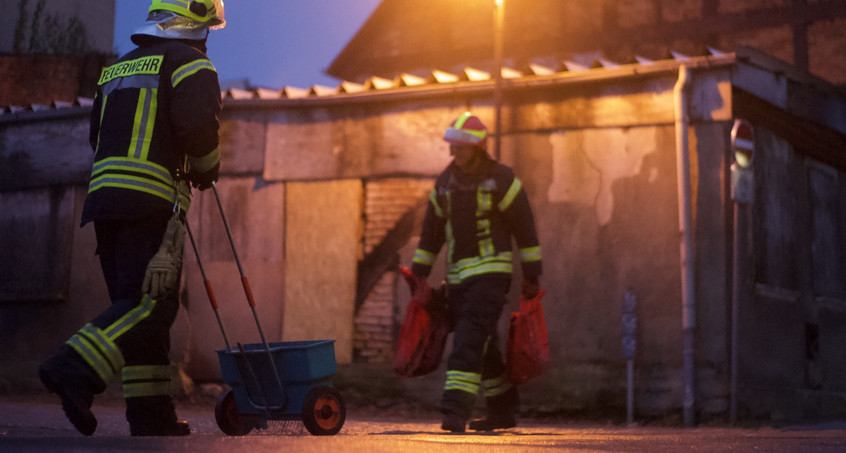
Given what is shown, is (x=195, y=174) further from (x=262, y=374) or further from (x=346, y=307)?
(x=346, y=307)

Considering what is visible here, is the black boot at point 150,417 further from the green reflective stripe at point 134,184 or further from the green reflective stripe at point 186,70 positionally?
the green reflective stripe at point 186,70

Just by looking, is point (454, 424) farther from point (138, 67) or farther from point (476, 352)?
point (138, 67)

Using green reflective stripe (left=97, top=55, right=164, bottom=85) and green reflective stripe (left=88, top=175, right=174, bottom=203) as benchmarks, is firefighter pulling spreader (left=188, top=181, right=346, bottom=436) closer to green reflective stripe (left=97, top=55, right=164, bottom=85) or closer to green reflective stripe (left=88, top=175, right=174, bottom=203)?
green reflective stripe (left=88, top=175, right=174, bottom=203)

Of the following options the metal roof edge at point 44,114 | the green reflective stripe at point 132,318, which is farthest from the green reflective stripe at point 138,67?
the metal roof edge at point 44,114

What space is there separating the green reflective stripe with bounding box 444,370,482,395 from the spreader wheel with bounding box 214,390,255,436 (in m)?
1.37

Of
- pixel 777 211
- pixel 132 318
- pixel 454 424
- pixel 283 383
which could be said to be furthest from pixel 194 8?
pixel 777 211

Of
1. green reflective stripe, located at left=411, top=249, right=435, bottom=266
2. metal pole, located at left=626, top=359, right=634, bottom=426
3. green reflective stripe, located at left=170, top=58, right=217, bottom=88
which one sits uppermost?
green reflective stripe, located at left=170, top=58, right=217, bottom=88

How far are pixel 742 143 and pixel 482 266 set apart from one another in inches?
129

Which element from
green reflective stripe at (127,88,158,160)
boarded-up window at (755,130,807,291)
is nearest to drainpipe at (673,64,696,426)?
boarded-up window at (755,130,807,291)

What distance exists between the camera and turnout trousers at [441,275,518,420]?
6953 millimetres

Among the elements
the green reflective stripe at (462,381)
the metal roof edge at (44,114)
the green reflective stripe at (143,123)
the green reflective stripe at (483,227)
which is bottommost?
the green reflective stripe at (462,381)

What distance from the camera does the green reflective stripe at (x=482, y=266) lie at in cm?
732

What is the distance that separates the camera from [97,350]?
16.0 feet

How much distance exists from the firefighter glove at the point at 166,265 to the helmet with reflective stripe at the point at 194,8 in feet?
3.41
